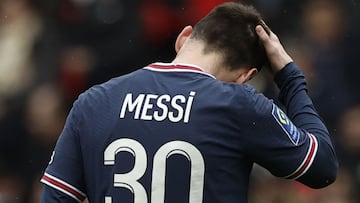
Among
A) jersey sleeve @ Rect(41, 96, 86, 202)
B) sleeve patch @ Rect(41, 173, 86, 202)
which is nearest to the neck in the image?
jersey sleeve @ Rect(41, 96, 86, 202)

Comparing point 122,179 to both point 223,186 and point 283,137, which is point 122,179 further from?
point 283,137

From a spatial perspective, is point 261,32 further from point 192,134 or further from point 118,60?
point 118,60

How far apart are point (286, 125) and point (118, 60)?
5115 mm

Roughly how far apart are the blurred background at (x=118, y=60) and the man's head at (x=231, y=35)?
394 cm

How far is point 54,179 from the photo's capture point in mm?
4004

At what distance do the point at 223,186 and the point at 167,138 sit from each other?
0.89 ft

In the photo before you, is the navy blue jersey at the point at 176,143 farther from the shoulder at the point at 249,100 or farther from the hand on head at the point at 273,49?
the hand on head at the point at 273,49

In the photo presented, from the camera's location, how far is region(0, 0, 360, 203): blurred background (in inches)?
327

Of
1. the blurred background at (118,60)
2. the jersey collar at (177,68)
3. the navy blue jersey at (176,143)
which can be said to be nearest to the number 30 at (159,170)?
the navy blue jersey at (176,143)

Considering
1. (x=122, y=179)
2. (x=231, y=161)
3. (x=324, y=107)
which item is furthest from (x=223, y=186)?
(x=324, y=107)

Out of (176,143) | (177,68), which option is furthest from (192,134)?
(177,68)

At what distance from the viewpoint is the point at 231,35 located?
13.2 ft

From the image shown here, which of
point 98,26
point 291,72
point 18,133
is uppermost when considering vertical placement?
point 291,72

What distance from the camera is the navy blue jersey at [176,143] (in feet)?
12.8
